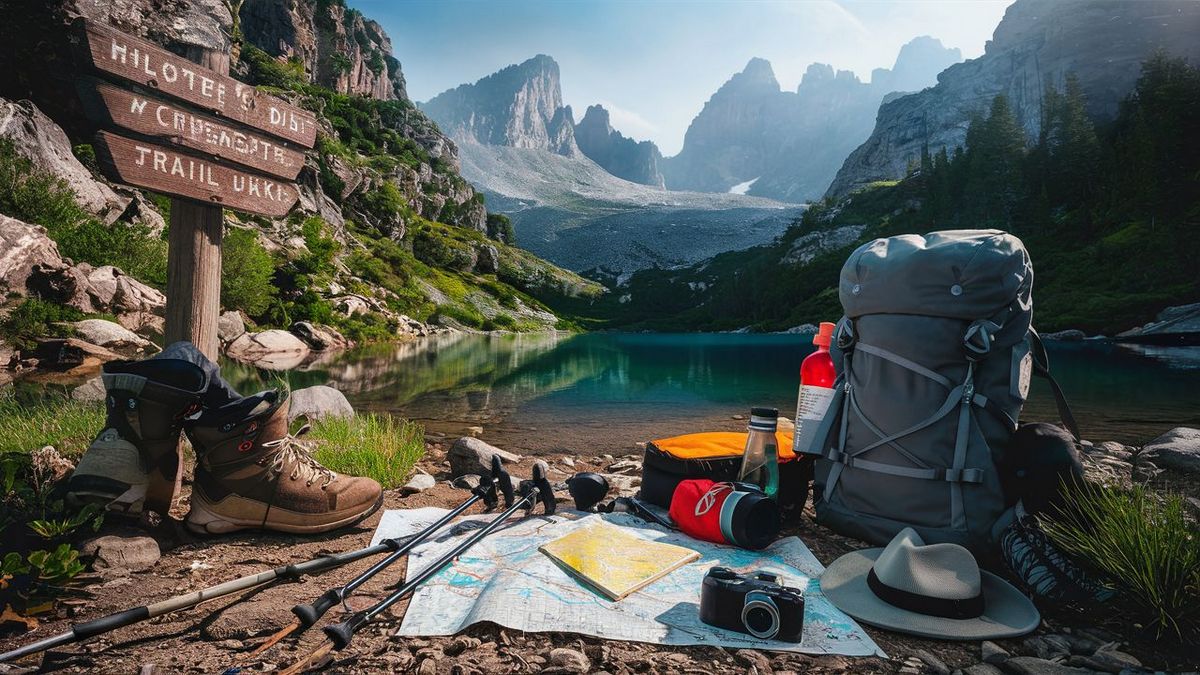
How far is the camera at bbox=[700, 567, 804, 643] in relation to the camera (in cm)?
227

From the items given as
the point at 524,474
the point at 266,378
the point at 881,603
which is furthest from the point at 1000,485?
the point at 266,378

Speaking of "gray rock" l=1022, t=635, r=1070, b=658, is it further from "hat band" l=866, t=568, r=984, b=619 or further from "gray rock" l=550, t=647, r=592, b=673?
"gray rock" l=550, t=647, r=592, b=673

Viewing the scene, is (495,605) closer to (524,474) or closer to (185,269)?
(524,474)

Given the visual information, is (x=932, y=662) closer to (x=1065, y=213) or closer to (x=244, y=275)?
(x=244, y=275)

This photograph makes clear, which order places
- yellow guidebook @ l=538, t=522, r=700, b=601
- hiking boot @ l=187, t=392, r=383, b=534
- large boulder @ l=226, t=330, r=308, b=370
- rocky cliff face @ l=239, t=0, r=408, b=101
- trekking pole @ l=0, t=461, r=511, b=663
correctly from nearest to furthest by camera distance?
trekking pole @ l=0, t=461, r=511, b=663
yellow guidebook @ l=538, t=522, r=700, b=601
hiking boot @ l=187, t=392, r=383, b=534
large boulder @ l=226, t=330, r=308, b=370
rocky cliff face @ l=239, t=0, r=408, b=101

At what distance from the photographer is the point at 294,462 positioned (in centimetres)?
346

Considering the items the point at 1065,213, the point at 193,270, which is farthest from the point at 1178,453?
the point at 1065,213

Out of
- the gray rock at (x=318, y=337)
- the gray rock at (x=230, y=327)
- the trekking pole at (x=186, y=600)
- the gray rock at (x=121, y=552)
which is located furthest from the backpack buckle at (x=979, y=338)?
the gray rock at (x=318, y=337)

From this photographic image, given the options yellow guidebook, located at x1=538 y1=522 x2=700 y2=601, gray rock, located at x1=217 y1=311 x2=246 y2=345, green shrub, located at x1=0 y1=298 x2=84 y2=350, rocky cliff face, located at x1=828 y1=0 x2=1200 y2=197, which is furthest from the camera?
rocky cliff face, located at x1=828 y1=0 x2=1200 y2=197

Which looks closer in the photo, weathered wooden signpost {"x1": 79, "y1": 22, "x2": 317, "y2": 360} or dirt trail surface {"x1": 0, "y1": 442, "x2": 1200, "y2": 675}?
dirt trail surface {"x1": 0, "y1": 442, "x2": 1200, "y2": 675}

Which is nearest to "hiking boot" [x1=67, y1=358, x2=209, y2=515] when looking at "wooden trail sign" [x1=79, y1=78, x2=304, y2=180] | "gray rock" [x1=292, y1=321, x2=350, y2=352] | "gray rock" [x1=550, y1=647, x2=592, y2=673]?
"wooden trail sign" [x1=79, y1=78, x2=304, y2=180]

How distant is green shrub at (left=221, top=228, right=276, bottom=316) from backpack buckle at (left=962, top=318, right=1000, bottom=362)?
3349cm

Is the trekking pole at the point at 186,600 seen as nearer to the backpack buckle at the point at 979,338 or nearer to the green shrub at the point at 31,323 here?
the backpack buckle at the point at 979,338

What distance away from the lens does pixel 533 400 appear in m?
14.0
